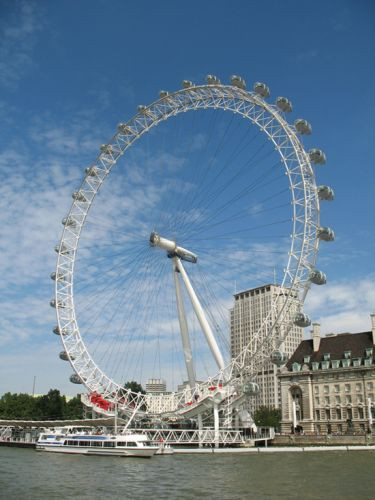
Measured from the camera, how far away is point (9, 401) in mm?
130375

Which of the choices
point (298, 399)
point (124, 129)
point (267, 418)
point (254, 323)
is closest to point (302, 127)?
point (124, 129)

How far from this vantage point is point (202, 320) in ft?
211

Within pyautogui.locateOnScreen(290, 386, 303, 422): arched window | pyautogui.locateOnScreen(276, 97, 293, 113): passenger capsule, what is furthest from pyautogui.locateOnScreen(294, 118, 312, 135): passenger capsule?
pyautogui.locateOnScreen(290, 386, 303, 422): arched window

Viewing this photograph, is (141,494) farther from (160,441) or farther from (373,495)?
(160,441)

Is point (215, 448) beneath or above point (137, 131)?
beneath

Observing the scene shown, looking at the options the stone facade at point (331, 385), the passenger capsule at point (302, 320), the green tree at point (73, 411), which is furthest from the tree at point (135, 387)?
the passenger capsule at point (302, 320)

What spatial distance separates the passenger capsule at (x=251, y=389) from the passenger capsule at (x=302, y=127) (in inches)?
1025

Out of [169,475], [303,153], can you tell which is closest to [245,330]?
[303,153]

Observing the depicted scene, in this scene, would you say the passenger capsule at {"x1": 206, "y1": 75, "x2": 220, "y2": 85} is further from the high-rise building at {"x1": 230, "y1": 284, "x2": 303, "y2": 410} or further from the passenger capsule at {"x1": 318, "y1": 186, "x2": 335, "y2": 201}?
the high-rise building at {"x1": 230, "y1": 284, "x2": 303, "y2": 410}

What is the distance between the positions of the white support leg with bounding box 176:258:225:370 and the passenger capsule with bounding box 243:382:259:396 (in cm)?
327

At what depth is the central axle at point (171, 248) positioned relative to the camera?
63.5 m

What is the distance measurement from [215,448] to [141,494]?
32.6 m

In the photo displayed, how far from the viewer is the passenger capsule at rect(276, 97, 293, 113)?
2372 inches

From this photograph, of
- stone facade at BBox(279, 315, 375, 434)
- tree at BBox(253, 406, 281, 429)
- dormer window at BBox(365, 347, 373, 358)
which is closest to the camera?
stone facade at BBox(279, 315, 375, 434)
